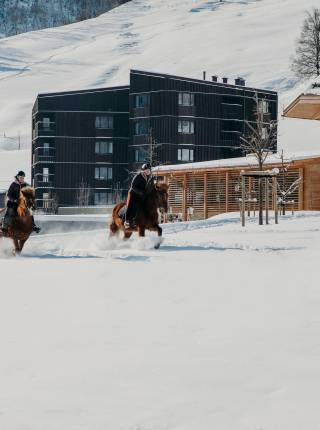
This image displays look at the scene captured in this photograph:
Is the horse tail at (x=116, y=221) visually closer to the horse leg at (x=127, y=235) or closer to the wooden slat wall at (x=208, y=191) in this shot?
the horse leg at (x=127, y=235)

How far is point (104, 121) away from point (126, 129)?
208cm

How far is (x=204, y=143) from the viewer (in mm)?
70812

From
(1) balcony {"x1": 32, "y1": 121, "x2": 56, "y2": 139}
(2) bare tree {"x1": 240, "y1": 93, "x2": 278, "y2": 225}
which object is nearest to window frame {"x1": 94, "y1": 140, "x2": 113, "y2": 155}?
(1) balcony {"x1": 32, "y1": 121, "x2": 56, "y2": 139}

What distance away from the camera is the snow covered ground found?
→ 4.48 meters

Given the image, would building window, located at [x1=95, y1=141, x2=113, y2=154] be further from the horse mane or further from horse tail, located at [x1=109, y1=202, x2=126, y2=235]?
the horse mane

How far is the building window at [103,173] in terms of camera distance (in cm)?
7369

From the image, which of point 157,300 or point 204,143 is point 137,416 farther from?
point 204,143

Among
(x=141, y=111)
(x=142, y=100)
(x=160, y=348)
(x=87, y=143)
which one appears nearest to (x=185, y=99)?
(x=142, y=100)

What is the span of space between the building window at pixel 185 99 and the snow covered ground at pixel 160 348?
58311mm

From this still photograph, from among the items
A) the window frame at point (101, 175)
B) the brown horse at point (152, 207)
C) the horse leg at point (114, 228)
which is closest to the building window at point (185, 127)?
the window frame at point (101, 175)

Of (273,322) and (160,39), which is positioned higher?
(160,39)

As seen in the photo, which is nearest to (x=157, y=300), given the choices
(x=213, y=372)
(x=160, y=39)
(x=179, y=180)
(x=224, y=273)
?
(x=224, y=273)

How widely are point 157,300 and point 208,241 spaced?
36.2 feet

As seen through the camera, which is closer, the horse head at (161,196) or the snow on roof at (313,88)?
the horse head at (161,196)
